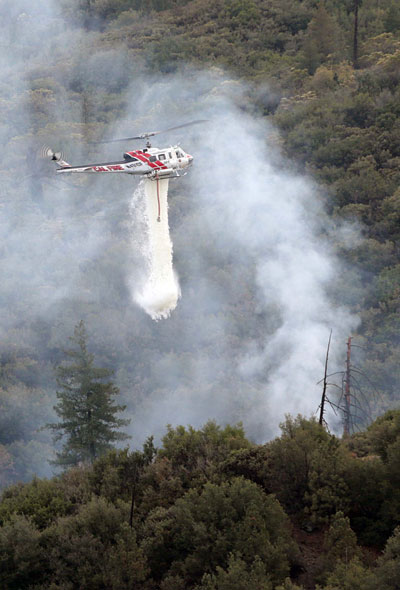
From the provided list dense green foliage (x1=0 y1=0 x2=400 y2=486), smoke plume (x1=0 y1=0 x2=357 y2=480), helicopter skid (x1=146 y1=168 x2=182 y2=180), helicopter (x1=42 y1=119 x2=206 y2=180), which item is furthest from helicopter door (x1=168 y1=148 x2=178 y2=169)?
dense green foliage (x1=0 y1=0 x2=400 y2=486)

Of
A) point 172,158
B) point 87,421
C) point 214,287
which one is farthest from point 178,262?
point 87,421

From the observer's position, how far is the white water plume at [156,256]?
41.6m

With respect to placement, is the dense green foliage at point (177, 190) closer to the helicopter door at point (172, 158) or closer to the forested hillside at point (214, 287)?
the forested hillside at point (214, 287)

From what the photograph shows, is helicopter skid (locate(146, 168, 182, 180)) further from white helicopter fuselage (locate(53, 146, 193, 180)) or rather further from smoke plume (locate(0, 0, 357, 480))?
smoke plume (locate(0, 0, 357, 480))

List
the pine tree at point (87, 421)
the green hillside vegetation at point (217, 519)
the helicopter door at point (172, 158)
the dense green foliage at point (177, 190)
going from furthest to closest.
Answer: the dense green foliage at point (177, 190) < the helicopter door at point (172, 158) < the pine tree at point (87, 421) < the green hillside vegetation at point (217, 519)

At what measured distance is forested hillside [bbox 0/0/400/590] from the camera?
21.3 meters

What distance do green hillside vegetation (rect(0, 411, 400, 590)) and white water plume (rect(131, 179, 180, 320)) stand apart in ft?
57.4

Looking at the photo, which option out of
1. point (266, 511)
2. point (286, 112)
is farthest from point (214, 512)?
point (286, 112)

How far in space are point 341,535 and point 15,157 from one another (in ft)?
183

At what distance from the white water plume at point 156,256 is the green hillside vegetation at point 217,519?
1748 centimetres

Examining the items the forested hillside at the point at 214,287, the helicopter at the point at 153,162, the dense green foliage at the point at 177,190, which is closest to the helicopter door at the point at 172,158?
the helicopter at the point at 153,162

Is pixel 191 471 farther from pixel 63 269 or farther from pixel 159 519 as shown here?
pixel 63 269

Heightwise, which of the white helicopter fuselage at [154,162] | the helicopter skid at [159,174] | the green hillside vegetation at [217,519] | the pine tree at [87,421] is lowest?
the green hillside vegetation at [217,519]

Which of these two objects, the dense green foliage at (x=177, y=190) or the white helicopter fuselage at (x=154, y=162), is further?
the dense green foliage at (x=177, y=190)
